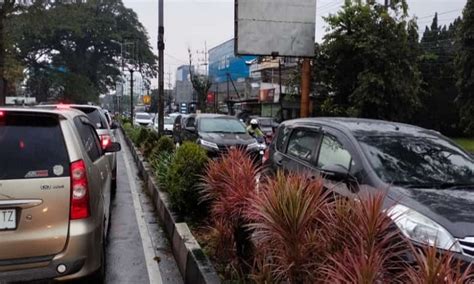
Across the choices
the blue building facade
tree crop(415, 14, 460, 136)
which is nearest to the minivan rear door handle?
tree crop(415, 14, 460, 136)

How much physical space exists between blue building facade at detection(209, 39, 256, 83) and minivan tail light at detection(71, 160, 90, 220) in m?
59.2

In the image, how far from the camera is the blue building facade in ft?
228

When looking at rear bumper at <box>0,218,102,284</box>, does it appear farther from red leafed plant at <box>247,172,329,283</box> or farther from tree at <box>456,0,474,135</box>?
tree at <box>456,0,474,135</box>

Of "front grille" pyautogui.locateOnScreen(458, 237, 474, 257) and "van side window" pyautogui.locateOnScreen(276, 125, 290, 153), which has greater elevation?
"van side window" pyautogui.locateOnScreen(276, 125, 290, 153)

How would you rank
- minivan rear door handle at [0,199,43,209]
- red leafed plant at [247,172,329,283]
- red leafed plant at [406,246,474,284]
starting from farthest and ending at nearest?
minivan rear door handle at [0,199,43,209] → red leafed plant at [247,172,329,283] → red leafed plant at [406,246,474,284]

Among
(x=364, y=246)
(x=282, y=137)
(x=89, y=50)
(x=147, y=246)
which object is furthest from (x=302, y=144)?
(x=89, y=50)

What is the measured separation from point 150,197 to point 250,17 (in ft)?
20.1

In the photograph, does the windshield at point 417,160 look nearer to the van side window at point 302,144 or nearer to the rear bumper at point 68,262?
the van side window at point 302,144

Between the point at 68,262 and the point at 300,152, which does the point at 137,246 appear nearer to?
the point at 300,152

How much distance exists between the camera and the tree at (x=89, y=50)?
216 feet

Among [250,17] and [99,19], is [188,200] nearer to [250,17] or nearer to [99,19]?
[250,17]

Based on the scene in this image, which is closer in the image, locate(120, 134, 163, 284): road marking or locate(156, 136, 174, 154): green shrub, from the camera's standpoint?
locate(120, 134, 163, 284): road marking

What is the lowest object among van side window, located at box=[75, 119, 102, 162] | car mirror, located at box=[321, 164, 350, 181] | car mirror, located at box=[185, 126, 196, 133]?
car mirror, located at box=[185, 126, 196, 133]

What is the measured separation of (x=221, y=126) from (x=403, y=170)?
34.5ft
